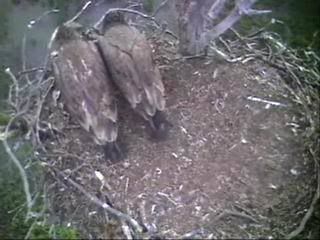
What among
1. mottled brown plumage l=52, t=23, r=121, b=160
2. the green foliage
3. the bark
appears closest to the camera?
mottled brown plumage l=52, t=23, r=121, b=160

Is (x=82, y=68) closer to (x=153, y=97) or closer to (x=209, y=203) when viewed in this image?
(x=153, y=97)

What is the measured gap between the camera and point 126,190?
7.54ft

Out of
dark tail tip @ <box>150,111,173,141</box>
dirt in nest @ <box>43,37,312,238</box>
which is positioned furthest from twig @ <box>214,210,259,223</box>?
dark tail tip @ <box>150,111,173,141</box>

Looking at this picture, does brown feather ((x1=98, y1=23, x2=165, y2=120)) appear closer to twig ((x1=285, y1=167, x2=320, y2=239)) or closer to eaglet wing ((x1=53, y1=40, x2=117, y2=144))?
eaglet wing ((x1=53, y1=40, x2=117, y2=144))

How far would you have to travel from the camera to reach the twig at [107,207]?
2.14 metres

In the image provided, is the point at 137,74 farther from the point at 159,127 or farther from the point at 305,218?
the point at 305,218

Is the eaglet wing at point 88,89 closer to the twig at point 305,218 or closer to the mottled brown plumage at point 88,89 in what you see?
the mottled brown plumage at point 88,89

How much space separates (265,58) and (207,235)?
779 millimetres

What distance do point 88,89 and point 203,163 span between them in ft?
1.33

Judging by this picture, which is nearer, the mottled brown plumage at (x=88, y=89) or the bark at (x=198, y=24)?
the mottled brown plumage at (x=88, y=89)

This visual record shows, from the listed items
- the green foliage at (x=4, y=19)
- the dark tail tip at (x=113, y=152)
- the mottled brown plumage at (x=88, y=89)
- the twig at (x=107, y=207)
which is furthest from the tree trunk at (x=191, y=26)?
the green foliage at (x=4, y=19)

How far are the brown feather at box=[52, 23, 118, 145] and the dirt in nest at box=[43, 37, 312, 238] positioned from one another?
9 centimetres

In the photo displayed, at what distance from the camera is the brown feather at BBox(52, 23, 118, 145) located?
2.33 m

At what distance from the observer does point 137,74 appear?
237 cm
